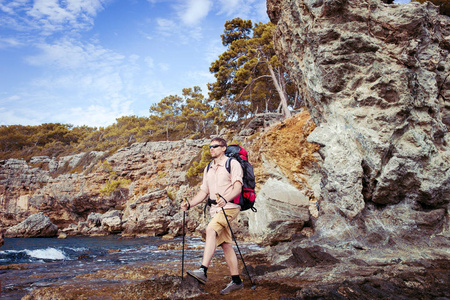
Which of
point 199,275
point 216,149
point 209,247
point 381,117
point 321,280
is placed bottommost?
point 321,280

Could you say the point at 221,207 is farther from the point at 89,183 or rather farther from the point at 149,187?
the point at 89,183

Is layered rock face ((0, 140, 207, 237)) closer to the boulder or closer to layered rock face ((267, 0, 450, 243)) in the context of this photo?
the boulder

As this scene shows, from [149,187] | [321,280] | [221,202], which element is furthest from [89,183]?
[321,280]

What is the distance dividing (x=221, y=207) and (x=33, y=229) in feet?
94.7

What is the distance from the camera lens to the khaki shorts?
360cm

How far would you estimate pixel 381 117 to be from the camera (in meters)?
7.10

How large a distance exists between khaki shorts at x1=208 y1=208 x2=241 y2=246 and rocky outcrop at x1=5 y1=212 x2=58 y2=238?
2814 centimetres

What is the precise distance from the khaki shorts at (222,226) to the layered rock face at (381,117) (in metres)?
3.94

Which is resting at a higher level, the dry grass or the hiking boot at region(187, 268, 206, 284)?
the dry grass

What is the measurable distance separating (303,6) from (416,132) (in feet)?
18.3

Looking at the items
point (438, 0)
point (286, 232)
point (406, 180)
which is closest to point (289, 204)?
point (286, 232)

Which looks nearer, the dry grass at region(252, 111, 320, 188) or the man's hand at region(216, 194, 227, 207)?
the man's hand at region(216, 194, 227, 207)

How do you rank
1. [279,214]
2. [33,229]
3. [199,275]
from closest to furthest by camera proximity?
[199,275], [279,214], [33,229]

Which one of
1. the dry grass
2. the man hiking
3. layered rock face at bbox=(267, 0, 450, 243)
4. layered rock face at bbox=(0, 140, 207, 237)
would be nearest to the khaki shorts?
the man hiking
